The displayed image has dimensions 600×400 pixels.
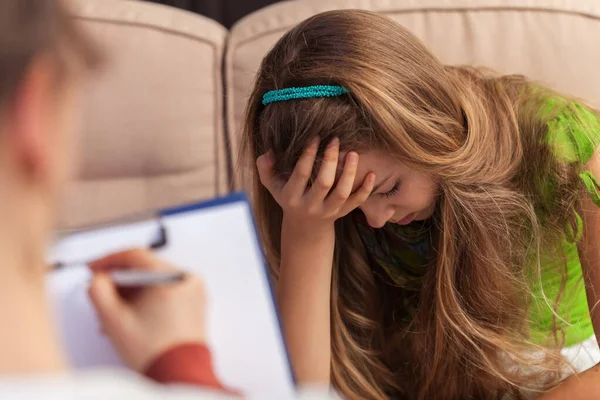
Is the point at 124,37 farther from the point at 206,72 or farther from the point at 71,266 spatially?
the point at 71,266

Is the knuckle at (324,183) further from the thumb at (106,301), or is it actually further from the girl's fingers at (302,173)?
the thumb at (106,301)

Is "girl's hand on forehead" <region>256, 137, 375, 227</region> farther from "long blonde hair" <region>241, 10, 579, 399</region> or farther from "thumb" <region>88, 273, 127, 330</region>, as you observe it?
"thumb" <region>88, 273, 127, 330</region>

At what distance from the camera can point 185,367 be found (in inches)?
16.2

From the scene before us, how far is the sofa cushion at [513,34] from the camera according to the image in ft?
3.54

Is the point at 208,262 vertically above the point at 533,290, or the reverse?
the point at 208,262

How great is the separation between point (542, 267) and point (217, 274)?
649 millimetres

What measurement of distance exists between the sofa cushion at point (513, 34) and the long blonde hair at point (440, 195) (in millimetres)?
163

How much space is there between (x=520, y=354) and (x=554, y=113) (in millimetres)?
352

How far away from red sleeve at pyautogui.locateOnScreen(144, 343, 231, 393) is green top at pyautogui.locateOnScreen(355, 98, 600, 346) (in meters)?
0.56

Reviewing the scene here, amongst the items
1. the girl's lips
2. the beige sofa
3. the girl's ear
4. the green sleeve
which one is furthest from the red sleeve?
the beige sofa

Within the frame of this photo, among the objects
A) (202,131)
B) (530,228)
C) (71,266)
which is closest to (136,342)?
(71,266)

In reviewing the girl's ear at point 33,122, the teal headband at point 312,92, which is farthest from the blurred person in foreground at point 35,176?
the teal headband at point 312,92

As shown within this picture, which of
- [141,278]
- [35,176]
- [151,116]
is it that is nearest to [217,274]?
[141,278]

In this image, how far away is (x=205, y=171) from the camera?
119 centimetres
